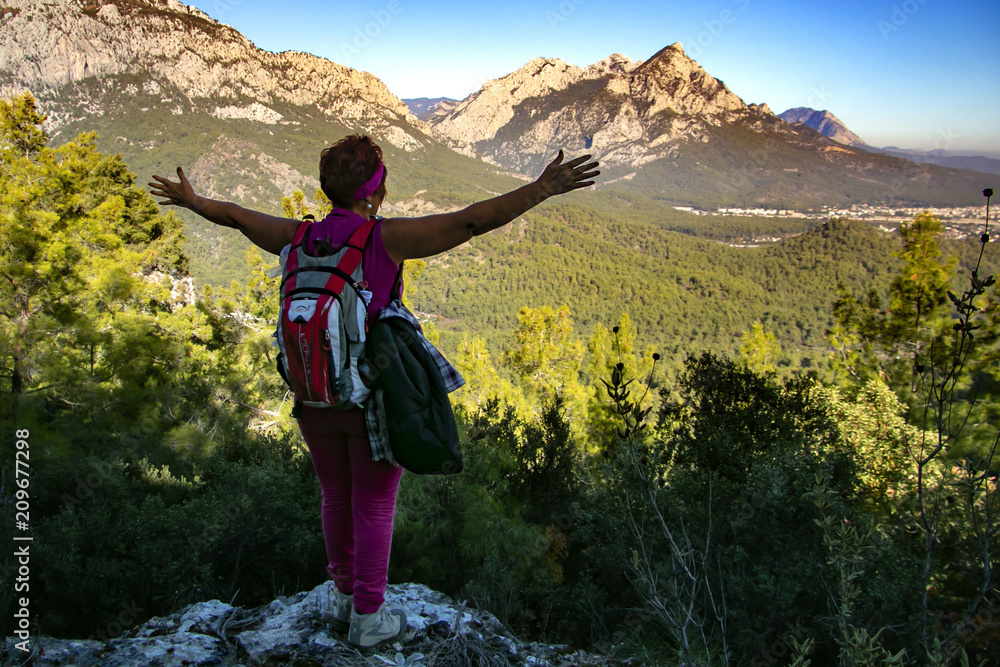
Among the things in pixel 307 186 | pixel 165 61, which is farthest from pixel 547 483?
pixel 165 61

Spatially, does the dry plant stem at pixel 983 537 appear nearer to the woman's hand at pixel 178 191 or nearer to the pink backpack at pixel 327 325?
the pink backpack at pixel 327 325

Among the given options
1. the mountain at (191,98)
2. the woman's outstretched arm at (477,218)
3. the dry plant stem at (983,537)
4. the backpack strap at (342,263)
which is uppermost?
the mountain at (191,98)

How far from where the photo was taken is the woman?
1.43 meters

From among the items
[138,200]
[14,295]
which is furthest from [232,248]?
[14,295]

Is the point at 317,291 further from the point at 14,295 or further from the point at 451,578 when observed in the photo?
the point at 14,295

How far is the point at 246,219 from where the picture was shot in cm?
181

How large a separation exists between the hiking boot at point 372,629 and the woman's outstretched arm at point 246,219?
1.35m

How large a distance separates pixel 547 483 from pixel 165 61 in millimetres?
150765

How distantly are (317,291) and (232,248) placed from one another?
256 feet

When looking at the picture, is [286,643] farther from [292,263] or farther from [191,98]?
[191,98]

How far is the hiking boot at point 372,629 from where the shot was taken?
179 centimetres

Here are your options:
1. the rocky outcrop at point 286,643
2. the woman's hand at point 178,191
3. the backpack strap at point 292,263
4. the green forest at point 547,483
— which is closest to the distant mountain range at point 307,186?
the green forest at point 547,483

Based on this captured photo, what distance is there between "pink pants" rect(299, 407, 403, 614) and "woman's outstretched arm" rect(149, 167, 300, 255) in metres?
0.62

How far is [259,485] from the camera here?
9.82ft
